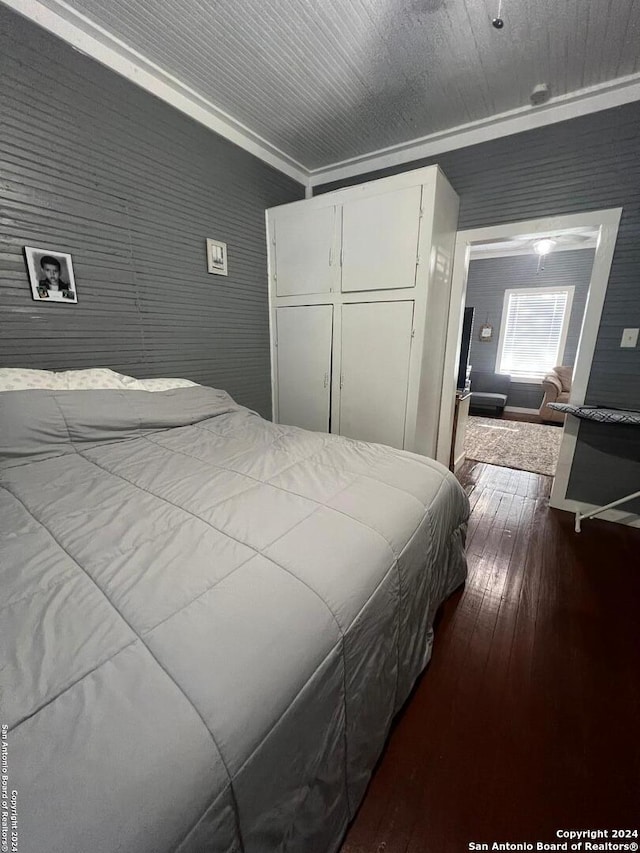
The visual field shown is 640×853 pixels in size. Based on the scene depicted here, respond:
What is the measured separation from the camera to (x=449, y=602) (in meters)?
1.77

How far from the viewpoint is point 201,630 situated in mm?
679

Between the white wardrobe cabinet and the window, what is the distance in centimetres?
415

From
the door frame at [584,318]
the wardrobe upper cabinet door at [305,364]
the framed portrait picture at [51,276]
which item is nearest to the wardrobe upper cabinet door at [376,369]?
the wardrobe upper cabinet door at [305,364]

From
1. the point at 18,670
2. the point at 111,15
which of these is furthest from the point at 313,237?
the point at 18,670

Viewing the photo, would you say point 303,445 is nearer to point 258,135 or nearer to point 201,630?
point 201,630

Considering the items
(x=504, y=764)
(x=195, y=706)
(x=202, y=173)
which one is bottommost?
(x=504, y=764)

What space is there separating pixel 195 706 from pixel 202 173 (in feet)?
10.2

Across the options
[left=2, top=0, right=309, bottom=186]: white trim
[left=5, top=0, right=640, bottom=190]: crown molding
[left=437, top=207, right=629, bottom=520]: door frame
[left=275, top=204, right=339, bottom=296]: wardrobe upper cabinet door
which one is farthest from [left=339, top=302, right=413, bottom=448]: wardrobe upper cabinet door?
[left=2, top=0, right=309, bottom=186]: white trim

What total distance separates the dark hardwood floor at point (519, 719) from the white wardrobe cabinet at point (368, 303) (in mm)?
1271

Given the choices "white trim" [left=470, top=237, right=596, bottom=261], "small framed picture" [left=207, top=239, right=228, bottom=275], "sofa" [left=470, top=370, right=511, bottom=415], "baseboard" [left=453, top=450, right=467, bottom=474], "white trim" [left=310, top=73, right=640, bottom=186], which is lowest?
"baseboard" [left=453, top=450, right=467, bottom=474]

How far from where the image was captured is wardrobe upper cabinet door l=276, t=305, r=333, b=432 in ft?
9.77

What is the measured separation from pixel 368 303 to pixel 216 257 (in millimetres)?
1271

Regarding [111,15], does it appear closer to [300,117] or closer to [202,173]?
[202,173]

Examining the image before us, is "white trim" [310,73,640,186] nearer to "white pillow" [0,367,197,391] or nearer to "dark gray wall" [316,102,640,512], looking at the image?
"dark gray wall" [316,102,640,512]
